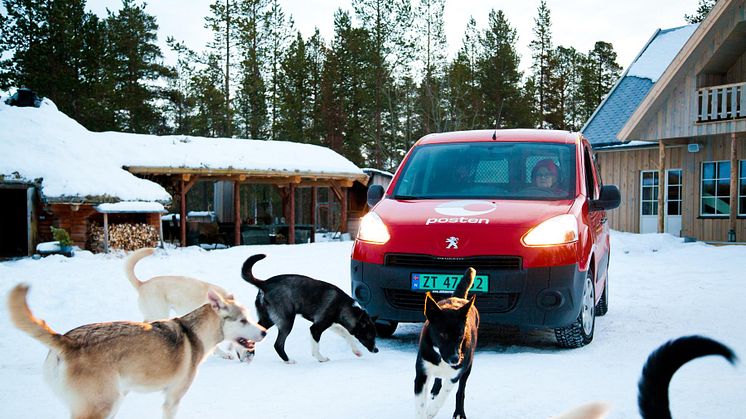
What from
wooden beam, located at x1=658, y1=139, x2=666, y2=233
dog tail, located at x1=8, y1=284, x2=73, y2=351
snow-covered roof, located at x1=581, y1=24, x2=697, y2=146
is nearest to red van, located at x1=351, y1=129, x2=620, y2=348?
dog tail, located at x1=8, y1=284, x2=73, y2=351

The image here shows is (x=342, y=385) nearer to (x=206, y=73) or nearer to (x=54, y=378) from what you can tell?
(x=54, y=378)

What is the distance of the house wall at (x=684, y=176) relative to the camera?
20.3 m

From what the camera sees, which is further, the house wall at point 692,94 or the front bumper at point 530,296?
the house wall at point 692,94

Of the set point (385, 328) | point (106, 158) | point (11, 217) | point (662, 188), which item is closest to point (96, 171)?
point (106, 158)

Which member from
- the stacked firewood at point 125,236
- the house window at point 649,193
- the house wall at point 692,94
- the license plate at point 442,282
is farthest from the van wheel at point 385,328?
the house window at point 649,193

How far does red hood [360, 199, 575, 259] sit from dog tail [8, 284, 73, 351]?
10.4ft

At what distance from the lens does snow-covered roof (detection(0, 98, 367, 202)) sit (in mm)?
17438

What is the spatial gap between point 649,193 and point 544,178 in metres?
17.9

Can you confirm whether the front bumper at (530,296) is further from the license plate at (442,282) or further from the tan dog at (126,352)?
the tan dog at (126,352)

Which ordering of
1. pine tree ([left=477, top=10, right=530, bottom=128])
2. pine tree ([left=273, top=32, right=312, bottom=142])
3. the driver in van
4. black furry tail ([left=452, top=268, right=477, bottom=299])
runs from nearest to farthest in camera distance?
black furry tail ([left=452, top=268, right=477, bottom=299])
the driver in van
pine tree ([left=273, top=32, right=312, bottom=142])
pine tree ([left=477, top=10, right=530, bottom=128])

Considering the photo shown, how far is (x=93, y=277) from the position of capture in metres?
10.7

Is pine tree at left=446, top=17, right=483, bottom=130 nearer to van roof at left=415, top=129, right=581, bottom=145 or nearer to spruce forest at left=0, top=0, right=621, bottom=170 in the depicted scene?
spruce forest at left=0, top=0, right=621, bottom=170

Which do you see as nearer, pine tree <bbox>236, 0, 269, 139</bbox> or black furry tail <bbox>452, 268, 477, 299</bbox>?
black furry tail <bbox>452, 268, 477, 299</bbox>

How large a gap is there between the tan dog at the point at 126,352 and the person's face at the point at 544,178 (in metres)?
3.65
